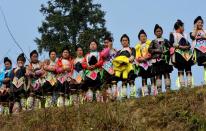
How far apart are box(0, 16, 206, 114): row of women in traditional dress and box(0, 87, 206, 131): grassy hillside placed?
3.94 ft

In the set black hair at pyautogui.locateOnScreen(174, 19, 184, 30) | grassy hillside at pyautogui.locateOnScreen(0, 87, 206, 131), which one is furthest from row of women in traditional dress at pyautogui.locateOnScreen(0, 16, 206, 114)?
grassy hillside at pyautogui.locateOnScreen(0, 87, 206, 131)

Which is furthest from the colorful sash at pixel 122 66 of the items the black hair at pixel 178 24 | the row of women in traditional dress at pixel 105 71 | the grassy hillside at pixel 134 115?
the grassy hillside at pixel 134 115

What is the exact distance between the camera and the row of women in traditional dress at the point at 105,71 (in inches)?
483

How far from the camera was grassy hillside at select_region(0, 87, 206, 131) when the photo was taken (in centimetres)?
874

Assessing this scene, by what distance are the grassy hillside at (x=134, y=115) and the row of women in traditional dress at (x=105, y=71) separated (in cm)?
120

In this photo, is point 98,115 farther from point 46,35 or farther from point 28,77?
point 46,35

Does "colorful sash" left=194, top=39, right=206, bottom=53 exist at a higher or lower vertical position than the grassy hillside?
higher

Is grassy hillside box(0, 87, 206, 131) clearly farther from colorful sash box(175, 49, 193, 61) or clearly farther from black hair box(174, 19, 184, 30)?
black hair box(174, 19, 184, 30)

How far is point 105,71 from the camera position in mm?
12953

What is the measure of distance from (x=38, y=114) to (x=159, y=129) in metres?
2.36

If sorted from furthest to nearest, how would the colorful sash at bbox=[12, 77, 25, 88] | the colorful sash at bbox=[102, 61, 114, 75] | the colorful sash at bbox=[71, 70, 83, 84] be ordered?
the colorful sash at bbox=[12, 77, 25, 88] → the colorful sash at bbox=[71, 70, 83, 84] → the colorful sash at bbox=[102, 61, 114, 75]

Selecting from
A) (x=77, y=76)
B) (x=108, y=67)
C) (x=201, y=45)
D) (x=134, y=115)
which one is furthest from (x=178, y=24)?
(x=134, y=115)

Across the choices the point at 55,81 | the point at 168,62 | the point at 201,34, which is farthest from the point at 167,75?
the point at 55,81

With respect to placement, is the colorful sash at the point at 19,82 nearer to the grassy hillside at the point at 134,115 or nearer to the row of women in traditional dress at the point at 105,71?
the row of women in traditional dress at the point at 105,71
